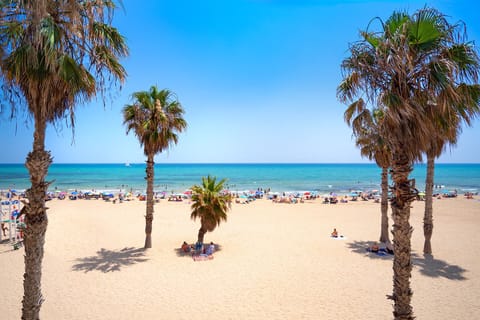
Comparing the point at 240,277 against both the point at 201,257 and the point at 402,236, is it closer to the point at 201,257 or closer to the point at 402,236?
the point at 201,257

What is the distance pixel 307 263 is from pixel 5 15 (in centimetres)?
1401

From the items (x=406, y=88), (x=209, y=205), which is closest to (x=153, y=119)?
(x=209, y=205)

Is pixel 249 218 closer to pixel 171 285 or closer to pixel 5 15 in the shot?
pixel 171 285

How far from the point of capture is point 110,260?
13594 millimetres

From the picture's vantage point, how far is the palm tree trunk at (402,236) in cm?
548

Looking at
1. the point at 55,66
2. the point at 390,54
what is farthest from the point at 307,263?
the point at 55,66

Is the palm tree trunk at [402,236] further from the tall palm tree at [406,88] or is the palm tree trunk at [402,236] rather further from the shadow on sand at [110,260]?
the shadow on sand at [110,260]

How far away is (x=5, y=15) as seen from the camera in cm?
459

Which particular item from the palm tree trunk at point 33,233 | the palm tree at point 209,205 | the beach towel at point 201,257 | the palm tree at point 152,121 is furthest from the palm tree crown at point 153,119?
the palm tree trunk at point 33,233

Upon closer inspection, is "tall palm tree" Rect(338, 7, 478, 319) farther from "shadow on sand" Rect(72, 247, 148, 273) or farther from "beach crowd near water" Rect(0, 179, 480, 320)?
"shadow on sand" Rect(72, 247, 148, 273)

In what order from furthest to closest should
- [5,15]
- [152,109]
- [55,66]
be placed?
[152,109], [55,66], [5,15]

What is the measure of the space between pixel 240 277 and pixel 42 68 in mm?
10405

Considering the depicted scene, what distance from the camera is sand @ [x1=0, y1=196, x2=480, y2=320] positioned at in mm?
8875

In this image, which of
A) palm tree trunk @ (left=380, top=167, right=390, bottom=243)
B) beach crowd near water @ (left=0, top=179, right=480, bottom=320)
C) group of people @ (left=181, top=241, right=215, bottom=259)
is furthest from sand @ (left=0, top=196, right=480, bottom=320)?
palm tree trunk @ (left=380, top=167, right=390, bottom=243)
